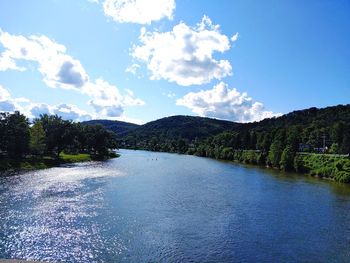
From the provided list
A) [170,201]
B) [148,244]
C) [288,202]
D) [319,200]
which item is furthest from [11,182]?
[319,200]

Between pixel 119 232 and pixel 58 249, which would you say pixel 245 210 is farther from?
pixel 58 249

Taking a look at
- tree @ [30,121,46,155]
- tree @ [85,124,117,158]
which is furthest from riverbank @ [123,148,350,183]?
tree @ [30,121,46,155]

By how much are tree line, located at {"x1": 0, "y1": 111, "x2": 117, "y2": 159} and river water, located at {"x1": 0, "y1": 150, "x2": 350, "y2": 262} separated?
87.5 ft

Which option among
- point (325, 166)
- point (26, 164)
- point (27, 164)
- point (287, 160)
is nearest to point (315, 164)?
point (325, 166)

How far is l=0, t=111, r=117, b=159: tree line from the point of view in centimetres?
8794

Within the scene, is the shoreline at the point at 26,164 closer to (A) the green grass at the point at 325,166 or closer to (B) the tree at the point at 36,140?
(B) the tree at the point at 36,140

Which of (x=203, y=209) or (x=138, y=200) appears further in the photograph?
(x=138, y=200)

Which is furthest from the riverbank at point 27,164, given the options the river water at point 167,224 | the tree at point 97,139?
the tree at point 97,139

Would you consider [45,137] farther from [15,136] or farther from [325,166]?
[325,166]

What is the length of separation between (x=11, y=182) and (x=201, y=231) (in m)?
40.5

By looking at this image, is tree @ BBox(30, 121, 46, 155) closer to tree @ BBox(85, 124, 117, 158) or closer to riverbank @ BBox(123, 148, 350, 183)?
tree @ BBox(85, 124, 117, 158)

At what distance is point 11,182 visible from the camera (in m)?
60.9

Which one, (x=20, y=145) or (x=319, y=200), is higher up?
(x=20, y=145)

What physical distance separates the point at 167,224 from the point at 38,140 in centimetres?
7646
